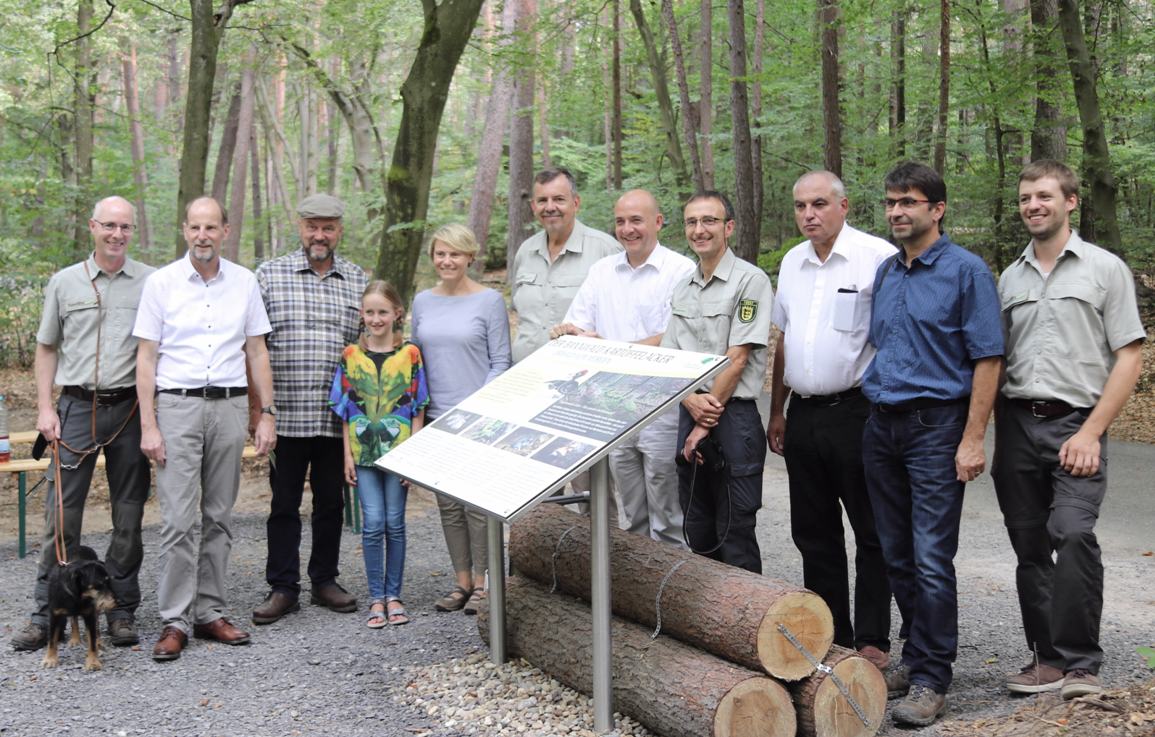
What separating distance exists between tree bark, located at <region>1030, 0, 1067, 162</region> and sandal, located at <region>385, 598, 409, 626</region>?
8.98m

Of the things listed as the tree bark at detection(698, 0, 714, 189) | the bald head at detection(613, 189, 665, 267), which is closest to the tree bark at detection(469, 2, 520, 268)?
the tree bark at detection(698, 0, 714, 189)

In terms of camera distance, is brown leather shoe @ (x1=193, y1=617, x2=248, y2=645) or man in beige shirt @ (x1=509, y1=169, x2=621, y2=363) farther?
man in beige shirt @ (x1=509, y1=169, x2=621, y2=363)

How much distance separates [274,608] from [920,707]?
3487mm

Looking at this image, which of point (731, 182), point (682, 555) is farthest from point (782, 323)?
point (731, 182)

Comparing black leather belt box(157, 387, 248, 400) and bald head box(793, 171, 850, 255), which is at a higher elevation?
bald head box(793, 171, 850, 255)

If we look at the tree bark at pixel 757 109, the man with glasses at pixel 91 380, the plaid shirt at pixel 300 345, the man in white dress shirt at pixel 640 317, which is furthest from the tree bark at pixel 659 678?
the tree bark at pixel 757 109

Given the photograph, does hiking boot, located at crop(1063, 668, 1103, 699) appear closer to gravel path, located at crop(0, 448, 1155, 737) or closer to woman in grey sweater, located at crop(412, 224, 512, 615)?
gravel path, located at crop(0, 448, 1155, 737)

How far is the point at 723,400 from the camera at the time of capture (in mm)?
4539

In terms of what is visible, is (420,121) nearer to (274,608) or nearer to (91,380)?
(91,380)

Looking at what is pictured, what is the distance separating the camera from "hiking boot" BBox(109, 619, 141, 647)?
5.32 meters

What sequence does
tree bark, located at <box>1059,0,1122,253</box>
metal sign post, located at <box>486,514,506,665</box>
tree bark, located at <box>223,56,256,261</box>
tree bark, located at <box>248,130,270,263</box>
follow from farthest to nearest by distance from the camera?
tree bark, located at <box>248,130,270,263</box>, tree bark, located at <box>223,56,256,261</box>, tree bark, located at <box>1059,0,1122,253</box>, metal sign post, located at <box>486,514,506,665</box>

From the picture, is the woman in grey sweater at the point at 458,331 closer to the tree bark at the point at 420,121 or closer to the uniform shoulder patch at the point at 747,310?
the uniform shoulder patch at the point at 747,310

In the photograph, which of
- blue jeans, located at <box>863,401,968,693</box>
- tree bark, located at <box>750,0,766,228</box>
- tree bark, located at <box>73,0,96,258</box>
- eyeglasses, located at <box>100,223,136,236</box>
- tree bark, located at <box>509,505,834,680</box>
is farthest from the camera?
tree bark, located at <box>73,0,96,258</box>

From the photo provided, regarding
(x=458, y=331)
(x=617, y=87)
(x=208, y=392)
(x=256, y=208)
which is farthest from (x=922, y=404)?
(x=256, y=208)
